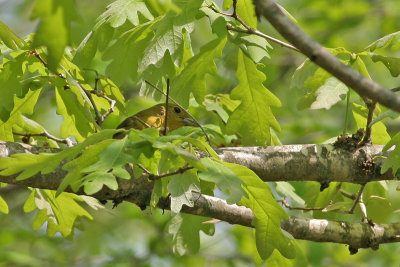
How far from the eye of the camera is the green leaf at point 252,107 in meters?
3.85

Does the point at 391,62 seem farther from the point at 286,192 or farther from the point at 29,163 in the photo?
the point at 29,163

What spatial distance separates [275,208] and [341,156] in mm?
908

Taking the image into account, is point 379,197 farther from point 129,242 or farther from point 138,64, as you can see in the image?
point 129,242

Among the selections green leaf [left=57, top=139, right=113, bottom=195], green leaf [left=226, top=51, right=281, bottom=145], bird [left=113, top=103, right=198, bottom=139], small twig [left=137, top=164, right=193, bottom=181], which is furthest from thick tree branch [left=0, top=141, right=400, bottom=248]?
bird [left=113, top=103, right=198, bottom=139]

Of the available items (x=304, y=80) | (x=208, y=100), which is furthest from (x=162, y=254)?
(x=304, y=80)

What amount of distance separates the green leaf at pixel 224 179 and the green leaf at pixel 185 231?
1537 millimetres

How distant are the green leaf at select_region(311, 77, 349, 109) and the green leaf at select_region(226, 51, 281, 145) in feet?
0.70

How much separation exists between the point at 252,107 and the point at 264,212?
92cm

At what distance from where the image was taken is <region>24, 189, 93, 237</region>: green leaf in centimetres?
429

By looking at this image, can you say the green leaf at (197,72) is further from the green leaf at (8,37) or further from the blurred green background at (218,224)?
the blurred green background at (218,224)

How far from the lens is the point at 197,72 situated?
145 inches

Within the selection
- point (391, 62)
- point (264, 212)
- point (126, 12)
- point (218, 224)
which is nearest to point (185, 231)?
point (264, 212)

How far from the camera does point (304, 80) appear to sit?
3818 millimetres

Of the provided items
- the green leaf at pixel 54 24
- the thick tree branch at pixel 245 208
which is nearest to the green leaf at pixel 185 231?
the thick tree branch at pixel 245 208
